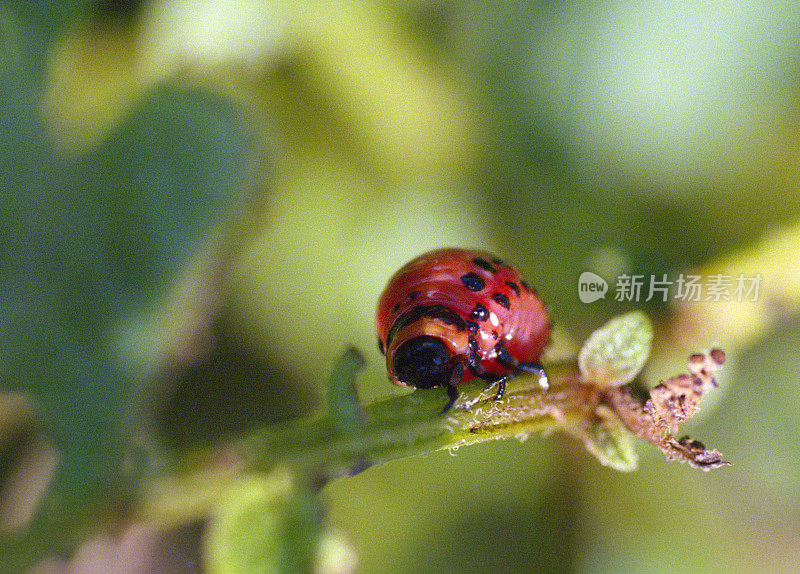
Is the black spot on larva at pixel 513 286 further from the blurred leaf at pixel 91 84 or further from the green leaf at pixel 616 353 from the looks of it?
the blurred leaf at pixel 91 84

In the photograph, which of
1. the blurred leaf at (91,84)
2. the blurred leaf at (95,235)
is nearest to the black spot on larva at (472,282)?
the blurred leaf at (95,235)

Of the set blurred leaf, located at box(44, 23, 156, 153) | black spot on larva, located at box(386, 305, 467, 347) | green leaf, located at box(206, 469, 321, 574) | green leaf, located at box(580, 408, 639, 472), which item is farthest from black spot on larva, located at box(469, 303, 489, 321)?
blurred leaf, located at box(44, 23, 156, 153)

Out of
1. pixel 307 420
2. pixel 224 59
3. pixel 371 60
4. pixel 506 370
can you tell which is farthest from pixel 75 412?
pixel 371 60

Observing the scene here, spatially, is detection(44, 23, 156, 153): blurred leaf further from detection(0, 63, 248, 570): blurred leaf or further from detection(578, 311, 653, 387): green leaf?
detection(578, 311, 653, 387): green leaf

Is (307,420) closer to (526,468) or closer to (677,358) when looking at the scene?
(677,358)

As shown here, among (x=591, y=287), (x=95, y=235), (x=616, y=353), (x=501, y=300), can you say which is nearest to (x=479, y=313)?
(x=501, y=300)
